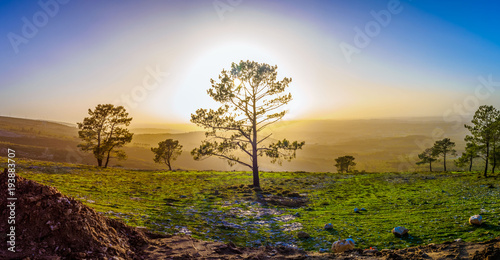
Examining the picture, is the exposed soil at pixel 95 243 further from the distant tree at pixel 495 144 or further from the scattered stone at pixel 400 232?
the distant tree at pixel 495 144

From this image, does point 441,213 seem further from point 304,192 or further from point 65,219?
point 65,219

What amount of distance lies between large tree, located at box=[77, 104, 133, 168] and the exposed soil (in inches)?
1781

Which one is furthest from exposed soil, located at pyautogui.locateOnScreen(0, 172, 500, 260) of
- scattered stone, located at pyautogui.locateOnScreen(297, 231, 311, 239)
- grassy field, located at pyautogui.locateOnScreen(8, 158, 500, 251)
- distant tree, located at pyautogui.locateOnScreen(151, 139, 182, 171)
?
distant tree, located at pyautogui.locateOnScreen(151, 139, 182, 171)

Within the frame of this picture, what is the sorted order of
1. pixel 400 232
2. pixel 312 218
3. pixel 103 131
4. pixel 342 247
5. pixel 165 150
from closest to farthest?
pixel 342 247 < pixel 400 232 < pixel 312 218 < pixel 103 131 < pixel 165 150

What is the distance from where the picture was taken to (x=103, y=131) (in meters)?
50.5

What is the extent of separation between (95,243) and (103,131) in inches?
1929

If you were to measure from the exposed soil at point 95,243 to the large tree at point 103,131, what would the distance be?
4524cm

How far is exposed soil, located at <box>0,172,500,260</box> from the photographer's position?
7.36 metres

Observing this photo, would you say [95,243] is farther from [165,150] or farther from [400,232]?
[165,150]

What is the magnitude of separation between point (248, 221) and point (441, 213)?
1123 cm

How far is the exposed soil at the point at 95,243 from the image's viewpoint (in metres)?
7.36

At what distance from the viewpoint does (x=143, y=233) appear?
1073cm

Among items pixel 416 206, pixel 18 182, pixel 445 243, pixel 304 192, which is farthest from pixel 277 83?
pixel 18 182

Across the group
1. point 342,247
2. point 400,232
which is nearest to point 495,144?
point 400,232
